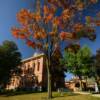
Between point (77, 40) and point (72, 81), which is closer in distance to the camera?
point (77, 40)

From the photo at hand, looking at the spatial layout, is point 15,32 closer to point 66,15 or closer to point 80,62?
point 66,15

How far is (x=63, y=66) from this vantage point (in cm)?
5650

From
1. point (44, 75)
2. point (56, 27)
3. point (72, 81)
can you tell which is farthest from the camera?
point (72, 81)

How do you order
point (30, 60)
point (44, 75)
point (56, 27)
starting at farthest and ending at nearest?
point (30, 60), point (44, 75), point (56, 27)

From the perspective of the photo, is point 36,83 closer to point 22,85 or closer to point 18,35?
point 22,85

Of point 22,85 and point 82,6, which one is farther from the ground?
point 82,6

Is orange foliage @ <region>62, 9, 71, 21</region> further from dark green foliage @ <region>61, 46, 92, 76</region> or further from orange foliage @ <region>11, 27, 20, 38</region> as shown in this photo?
dark green foliage @ <region>61, 46, 92, 76</region>

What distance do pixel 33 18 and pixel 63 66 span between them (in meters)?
27.6

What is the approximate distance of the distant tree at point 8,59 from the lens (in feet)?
168

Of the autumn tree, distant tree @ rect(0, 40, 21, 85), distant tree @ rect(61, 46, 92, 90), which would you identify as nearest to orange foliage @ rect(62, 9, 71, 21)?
the autumn tree

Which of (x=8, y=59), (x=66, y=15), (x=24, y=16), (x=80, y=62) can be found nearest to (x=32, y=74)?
(x=8, y=59)

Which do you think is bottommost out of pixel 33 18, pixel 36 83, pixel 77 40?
pixel 36 83

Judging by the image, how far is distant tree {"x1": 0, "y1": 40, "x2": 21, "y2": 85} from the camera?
5128cm

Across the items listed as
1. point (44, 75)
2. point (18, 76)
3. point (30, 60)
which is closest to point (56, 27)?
point (44, 75)
